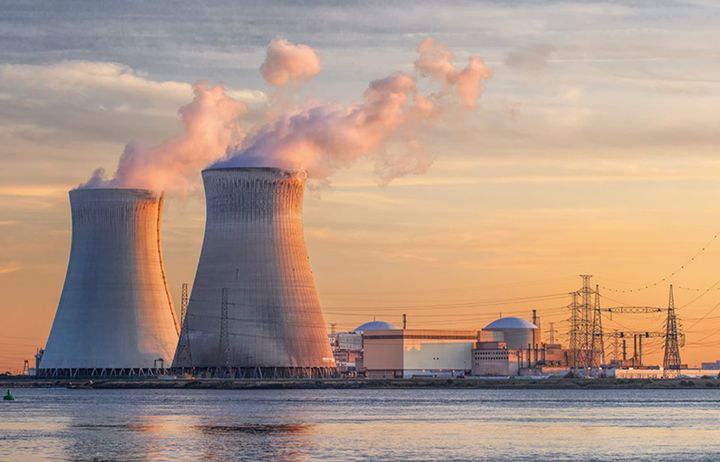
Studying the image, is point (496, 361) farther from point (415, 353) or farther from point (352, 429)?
point (352, 429)

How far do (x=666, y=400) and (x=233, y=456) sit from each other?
43413 mm

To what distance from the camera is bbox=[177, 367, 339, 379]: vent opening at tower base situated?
3095 inches

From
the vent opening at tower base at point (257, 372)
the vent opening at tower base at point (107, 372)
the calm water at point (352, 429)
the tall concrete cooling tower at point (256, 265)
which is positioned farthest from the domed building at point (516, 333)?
the calm water at point (352, 429)

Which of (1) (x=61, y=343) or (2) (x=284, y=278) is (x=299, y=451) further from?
(1) (x=61, y=343)

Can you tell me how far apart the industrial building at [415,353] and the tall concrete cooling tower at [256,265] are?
33.8 meters

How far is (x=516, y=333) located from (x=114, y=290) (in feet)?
166

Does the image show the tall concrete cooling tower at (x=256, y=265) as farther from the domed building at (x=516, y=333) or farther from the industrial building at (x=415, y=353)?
the domed building at (x=516, y=333)

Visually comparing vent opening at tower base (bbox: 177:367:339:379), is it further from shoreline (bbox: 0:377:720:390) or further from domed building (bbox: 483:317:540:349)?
domed building (bbox: 483:317:540:349)

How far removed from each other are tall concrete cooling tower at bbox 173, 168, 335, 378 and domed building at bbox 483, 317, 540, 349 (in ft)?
148

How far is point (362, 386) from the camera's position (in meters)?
95.2

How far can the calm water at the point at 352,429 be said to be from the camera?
34406 mm

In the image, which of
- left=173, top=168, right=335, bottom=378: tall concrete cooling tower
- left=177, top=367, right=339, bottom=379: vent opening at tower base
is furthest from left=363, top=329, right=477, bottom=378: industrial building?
left=173, top=168, right=335, bottom=378: tall concrete cooling tower

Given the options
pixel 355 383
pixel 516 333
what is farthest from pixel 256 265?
pixel 516 333

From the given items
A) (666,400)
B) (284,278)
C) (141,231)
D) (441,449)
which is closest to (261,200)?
(284,278)
